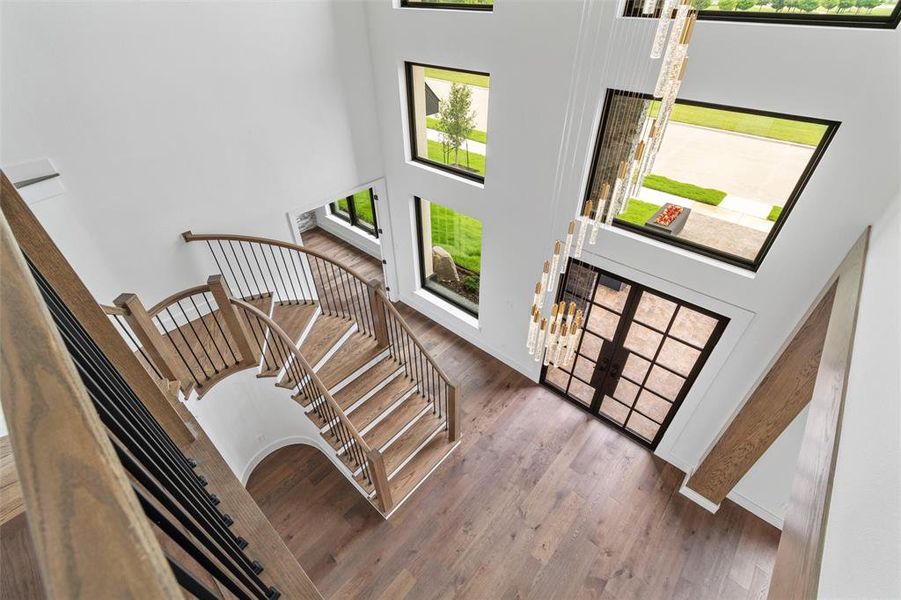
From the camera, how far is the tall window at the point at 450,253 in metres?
5.90

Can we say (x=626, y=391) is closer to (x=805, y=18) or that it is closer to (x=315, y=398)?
(x=315, y=398)

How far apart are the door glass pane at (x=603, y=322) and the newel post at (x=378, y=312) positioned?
244 centimetres

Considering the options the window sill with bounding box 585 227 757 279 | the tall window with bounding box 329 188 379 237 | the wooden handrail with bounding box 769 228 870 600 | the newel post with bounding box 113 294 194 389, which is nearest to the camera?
the wooden handrail with bounding box 769 228 870 600

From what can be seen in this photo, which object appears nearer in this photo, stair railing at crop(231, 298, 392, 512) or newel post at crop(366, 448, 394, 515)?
newel post at crop(366, 448, 394, 515)

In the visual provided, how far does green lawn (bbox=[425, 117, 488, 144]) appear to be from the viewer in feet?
15.8

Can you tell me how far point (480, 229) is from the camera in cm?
570

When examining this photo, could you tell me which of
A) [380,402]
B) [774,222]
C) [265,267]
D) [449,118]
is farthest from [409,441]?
[774,222]

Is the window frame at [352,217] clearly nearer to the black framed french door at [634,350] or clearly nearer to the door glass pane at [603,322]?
the black framed french door at [634,350]

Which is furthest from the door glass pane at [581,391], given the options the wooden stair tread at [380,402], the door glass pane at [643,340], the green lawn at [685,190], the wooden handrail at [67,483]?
the wooden handrail at [67,483]

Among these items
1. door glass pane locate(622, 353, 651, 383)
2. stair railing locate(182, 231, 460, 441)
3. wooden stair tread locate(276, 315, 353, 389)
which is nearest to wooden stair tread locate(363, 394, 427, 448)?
stair railing locate(182, 231, 460, 441)

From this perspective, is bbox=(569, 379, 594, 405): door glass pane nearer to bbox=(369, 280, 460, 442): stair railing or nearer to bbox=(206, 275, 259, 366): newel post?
bbox=(369, 280, 460, 442): stair railing

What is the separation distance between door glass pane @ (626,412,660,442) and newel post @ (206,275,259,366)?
14.7ft

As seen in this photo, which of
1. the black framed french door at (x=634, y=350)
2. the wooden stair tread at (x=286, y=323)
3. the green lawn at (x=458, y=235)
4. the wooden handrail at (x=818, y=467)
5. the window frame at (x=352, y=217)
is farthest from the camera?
the window frame at (x=352, y=217)

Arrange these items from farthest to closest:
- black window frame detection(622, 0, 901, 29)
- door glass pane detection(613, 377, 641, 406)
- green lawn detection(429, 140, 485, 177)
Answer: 1. green lawn detection(429, 140, 485, 177)
2. door glass pane detection(613, 377, 641, 406)
3. black window frame detection(622, 0, 901, 29)
